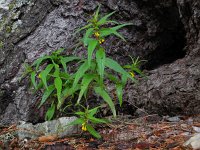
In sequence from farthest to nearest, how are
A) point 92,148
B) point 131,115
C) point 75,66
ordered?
point 75,66 < point 131,115 < point 92,148

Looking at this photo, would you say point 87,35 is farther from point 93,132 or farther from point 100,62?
point 93,132

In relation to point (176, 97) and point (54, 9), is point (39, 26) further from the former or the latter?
point (176, 97)

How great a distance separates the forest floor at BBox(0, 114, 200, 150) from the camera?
211cm

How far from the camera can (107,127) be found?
2500 mm

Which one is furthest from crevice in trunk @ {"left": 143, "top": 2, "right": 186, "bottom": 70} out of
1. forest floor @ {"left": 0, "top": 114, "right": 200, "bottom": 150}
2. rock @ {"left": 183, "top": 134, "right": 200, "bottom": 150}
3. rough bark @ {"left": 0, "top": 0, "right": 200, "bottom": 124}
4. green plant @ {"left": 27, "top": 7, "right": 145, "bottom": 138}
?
rock @ {"left": 183, "top": 134, "right": 200, "bottom": 150}

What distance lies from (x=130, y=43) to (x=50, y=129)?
118cm

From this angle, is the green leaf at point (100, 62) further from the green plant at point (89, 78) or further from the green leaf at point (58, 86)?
the green leaf at point (58, 86)

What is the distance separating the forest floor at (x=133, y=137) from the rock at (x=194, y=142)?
4cm

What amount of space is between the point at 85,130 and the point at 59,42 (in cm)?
102

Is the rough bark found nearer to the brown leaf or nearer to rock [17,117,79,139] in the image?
rock [17,117,79,139]

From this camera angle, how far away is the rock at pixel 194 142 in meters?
1.86

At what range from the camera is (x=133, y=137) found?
89.0 inches

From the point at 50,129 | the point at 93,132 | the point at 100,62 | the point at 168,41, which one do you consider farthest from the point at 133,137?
the point at 168,41

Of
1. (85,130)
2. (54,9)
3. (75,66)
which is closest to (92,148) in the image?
(85,130)
